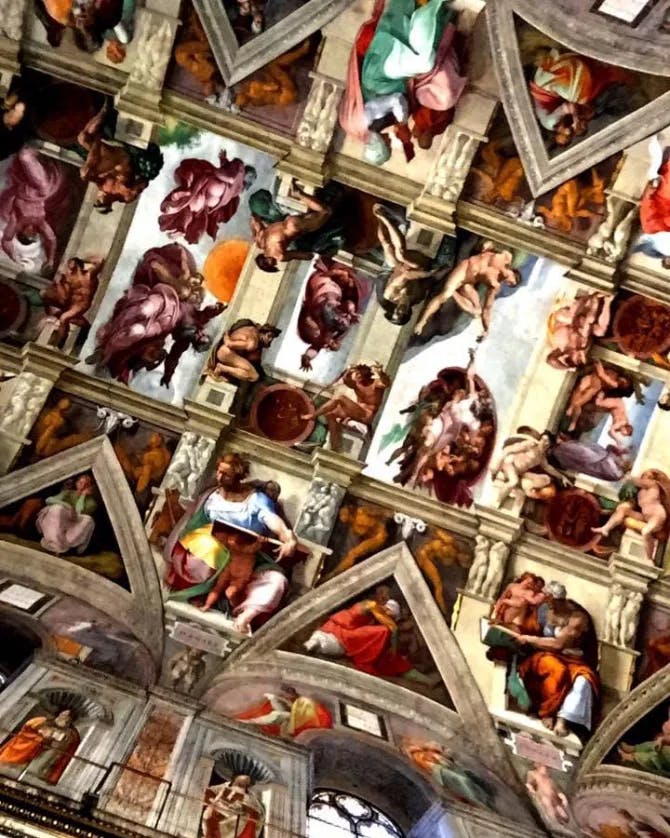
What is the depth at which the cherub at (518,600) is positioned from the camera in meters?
14.1

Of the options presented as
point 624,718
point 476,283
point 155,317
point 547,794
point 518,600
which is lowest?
point 547,794

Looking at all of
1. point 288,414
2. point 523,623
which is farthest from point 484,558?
point 288,414

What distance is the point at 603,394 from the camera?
14422 mm

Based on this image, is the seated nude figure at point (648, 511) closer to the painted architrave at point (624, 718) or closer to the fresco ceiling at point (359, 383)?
the fresco ceiling at point (359, 383)

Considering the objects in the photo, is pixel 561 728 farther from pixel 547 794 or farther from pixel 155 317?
pixel 155 317

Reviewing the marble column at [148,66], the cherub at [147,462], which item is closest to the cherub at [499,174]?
the marble column at [148,66]

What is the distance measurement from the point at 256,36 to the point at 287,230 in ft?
7.45

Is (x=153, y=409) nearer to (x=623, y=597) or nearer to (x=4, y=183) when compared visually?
(x=4, y=183)

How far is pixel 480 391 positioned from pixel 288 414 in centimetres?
250

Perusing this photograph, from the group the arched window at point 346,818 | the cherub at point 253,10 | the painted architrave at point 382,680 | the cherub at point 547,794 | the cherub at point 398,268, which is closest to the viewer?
the arched window at point 346,818

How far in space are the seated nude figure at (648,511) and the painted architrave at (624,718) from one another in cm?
160

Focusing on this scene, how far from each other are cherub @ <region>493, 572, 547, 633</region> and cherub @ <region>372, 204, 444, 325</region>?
12.7 ft

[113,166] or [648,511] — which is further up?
[113,166]

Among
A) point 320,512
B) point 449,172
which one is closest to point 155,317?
point 320,512
